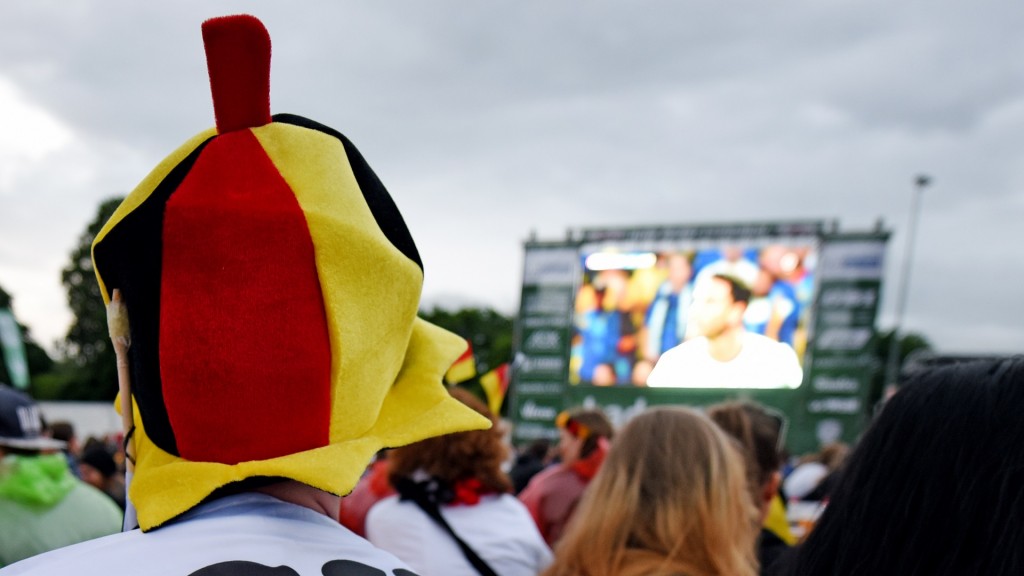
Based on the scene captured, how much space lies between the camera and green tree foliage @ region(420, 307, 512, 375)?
4764 centimetres

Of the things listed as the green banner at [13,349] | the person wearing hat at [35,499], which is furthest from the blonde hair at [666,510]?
the green banner at [13,349]

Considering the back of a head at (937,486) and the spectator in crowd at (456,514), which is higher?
the back of a head at (937,486)

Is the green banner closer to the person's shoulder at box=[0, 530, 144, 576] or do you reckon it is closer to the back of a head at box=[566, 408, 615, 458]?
the back of a head at box=[566, 408, 615, 458]

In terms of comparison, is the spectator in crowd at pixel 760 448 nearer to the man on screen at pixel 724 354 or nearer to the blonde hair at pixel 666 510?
the blonde hair at pixel 666 510

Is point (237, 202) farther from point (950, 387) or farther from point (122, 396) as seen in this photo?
point (950, 387)

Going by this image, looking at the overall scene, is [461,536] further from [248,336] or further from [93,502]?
[248,336]

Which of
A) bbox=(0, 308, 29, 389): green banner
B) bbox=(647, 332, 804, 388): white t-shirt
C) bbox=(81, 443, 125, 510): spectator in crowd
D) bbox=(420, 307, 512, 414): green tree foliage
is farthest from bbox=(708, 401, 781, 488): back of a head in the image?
bbox=(420, 307, 512, 414): green tree foliage

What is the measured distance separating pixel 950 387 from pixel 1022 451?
5.6 inches

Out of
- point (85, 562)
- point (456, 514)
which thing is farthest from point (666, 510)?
point (85, 562)

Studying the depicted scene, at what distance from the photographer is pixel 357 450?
38.9 inches

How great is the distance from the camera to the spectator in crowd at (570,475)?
4105 mm

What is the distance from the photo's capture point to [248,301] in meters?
0.94

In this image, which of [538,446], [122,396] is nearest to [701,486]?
[122,396]

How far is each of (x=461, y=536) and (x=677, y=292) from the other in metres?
11.6
